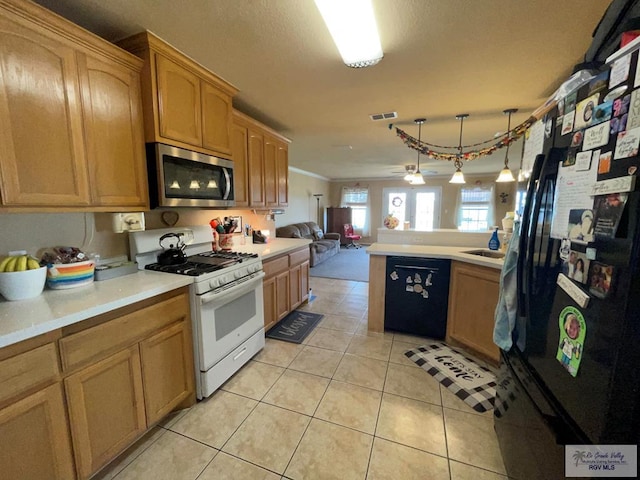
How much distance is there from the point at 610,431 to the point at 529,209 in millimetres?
797

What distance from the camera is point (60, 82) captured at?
130cm

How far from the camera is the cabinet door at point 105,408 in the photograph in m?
1.18

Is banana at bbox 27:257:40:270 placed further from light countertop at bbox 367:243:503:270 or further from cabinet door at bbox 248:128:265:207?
light countertop at bbox 367:243:503:270

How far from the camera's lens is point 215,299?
5.88 ft

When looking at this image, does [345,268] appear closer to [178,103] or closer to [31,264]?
[178,103]

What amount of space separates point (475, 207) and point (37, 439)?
9116mm

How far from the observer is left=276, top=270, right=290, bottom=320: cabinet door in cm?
284

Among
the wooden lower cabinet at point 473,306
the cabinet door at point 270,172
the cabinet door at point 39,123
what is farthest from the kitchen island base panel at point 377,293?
the cabinet door at point 39,123

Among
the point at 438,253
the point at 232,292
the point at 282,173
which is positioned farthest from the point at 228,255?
the point at 438,253

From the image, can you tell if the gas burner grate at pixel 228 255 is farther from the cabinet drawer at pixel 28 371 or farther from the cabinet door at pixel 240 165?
the cabinet drawer at pixel 28 371

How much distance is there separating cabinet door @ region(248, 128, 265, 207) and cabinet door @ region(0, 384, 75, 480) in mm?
2013

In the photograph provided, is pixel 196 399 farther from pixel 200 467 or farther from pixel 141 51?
pixel 141 51

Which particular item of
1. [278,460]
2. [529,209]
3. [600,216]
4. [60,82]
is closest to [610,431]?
[600,216]

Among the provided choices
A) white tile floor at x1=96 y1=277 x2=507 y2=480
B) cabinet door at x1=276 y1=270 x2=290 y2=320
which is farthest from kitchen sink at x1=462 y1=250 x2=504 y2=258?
cabinet door at x1=276 y1=270 x2=290 y2=320
